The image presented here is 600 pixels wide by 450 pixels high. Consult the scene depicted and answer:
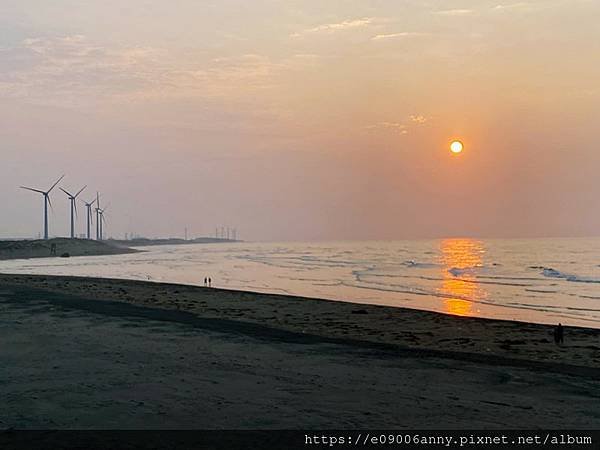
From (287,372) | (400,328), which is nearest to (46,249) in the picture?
(400,328)

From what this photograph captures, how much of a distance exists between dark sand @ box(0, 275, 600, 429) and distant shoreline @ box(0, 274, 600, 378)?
4.4 inches

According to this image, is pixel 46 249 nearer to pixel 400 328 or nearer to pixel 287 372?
pixel 400 328

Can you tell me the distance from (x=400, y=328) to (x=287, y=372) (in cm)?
1018

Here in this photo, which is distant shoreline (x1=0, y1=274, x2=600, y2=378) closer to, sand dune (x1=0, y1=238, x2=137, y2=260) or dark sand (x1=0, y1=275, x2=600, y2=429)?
dark sand (x1=0, y1=275, x2=600, y2=429)

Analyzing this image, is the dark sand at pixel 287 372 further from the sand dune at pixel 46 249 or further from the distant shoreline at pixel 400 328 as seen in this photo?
the sand dune at pixel 46 249

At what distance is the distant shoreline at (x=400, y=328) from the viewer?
16484mm

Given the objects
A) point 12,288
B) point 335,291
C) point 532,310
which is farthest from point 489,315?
point 12,288

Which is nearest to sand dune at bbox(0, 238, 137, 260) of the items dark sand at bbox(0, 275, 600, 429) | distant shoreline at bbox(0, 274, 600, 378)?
distant shoreline at bbox(0, 274, 600, 378)

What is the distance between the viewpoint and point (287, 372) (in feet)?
43.2

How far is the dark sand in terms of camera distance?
9.54 meters

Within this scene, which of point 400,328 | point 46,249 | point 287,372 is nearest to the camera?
point 287,372

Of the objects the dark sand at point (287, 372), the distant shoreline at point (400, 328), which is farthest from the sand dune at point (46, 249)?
the dark sand at point (287, 372)

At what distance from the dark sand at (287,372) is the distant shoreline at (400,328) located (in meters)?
0.11
